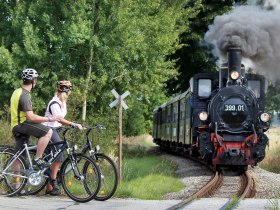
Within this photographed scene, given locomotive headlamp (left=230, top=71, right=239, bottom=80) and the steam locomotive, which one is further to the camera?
locomotive headlamp (left=230, top=71, right=239, bottom=80)

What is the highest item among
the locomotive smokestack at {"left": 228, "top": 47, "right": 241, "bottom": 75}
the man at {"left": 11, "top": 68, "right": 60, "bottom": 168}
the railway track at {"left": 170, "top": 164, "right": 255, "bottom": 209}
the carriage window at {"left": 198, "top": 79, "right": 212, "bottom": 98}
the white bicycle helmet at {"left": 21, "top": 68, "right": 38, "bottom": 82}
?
the locomotive smokestack at {"left": 228, "top": 47, "right": 241, "bottom": 75}

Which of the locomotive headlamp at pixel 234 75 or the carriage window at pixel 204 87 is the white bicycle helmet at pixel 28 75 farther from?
the carriage window at pixel 204 87

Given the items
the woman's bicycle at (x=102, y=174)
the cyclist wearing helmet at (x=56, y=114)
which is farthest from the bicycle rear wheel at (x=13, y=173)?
the woman's bicycle at (x=102, y=174)

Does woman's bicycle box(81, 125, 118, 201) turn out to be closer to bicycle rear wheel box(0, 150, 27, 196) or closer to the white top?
the white top

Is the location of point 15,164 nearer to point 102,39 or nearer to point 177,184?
point 177,184

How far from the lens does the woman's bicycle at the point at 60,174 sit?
28.7 ft

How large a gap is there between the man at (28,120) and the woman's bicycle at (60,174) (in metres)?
0.11

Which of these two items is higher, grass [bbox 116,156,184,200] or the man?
the man

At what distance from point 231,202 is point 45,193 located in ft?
9.47

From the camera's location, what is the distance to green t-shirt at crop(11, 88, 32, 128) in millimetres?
8898

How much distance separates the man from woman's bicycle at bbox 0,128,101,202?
115mm

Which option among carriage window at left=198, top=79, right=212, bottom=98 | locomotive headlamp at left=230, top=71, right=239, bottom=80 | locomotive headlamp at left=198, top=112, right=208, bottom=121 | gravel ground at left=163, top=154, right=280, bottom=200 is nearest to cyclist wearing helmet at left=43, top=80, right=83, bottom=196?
gravel ground at left=163, top=154, right=280, bottom=200

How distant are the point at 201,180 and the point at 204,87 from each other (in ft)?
10.6

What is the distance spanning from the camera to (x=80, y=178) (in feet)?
28.8
